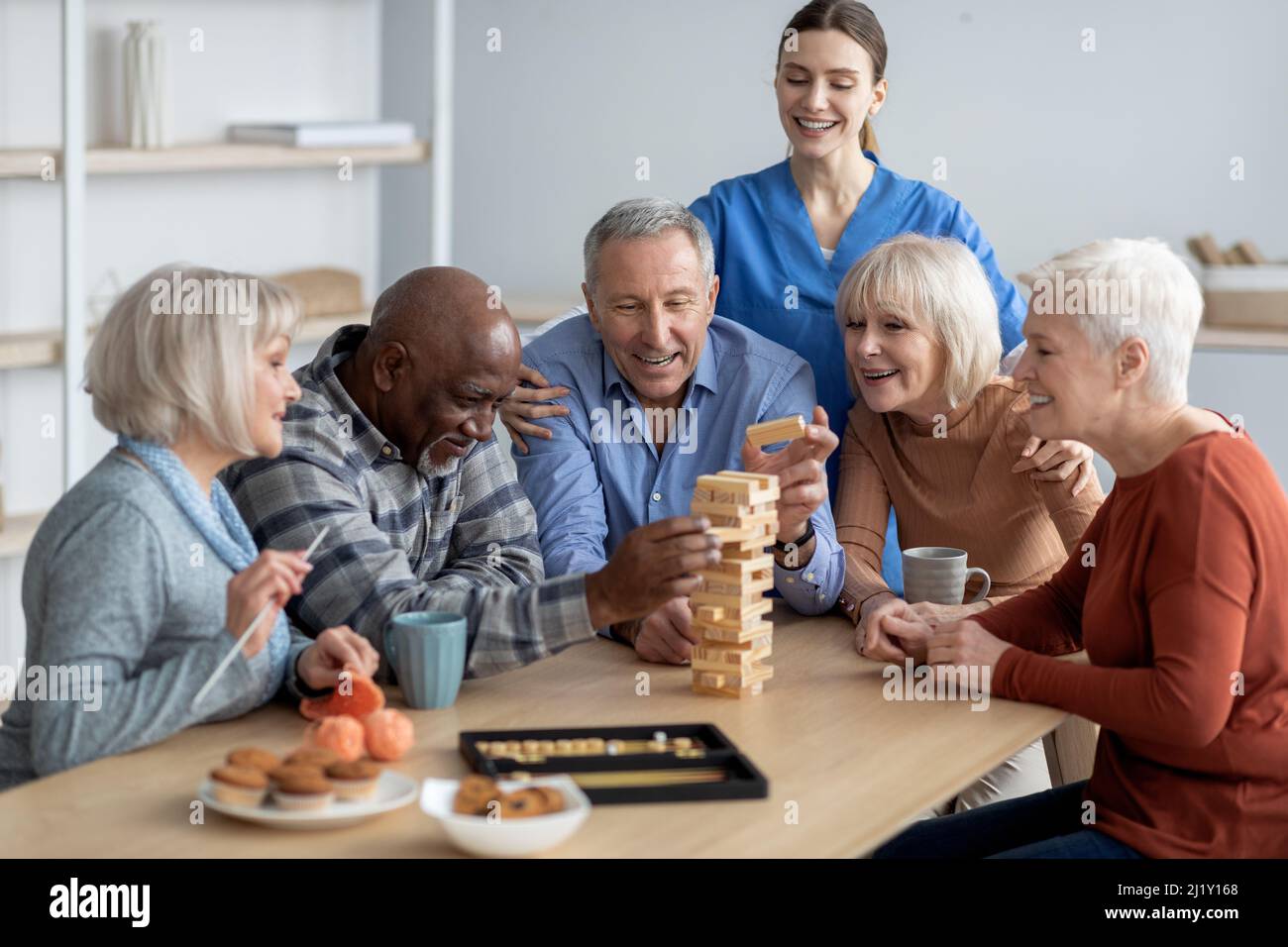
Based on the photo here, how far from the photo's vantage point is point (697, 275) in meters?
2.53

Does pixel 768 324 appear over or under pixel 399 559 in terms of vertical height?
over

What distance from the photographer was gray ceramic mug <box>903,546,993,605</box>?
2330mm

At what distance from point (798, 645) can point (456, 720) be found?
60 centimetres

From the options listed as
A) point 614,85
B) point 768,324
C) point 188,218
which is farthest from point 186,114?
point 768,324

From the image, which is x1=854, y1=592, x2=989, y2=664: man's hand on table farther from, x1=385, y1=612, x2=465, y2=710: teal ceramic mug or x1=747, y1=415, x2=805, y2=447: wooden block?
x1=385, y1=612, x2=465, y2=710: teal ceramic mug

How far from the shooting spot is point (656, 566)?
189cm

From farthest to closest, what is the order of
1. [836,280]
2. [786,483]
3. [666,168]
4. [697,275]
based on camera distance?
[666,168], [836,280], [697,275], [786,483]

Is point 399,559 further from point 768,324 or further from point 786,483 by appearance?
point 768,324

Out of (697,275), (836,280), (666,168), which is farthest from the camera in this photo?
(666,168)

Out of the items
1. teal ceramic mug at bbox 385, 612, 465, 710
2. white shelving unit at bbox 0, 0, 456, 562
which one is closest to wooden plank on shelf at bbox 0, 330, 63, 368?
white shelving unit at bbox 0, 0, 456, 562

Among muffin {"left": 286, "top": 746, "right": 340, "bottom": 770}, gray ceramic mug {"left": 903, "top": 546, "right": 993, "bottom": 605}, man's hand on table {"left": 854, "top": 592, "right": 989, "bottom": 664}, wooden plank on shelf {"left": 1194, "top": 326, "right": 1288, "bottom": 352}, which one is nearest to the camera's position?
muffin {"left": 286, "top": 746, "right": 340, "bottom": 770}

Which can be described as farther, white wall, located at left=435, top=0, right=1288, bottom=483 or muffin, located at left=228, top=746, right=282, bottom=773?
white wall, located at left=435, top=0, right=1288, bottom=483

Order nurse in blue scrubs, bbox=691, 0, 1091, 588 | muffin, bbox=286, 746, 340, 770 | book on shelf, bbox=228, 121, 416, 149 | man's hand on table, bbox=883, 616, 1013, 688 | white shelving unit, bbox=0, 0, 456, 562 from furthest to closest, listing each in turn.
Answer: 1. book on shelf, bbox=228, 121, 416, 149
2. white shelving unit, bbox=0, 0, 456, 562
3. nurse in blue scrubs, bbox=691, 0, 1091, 588
4. man's hand on table, bbox=883, 616, 1013, 688
5. muffin, bbox=286, 746, 340, 770
